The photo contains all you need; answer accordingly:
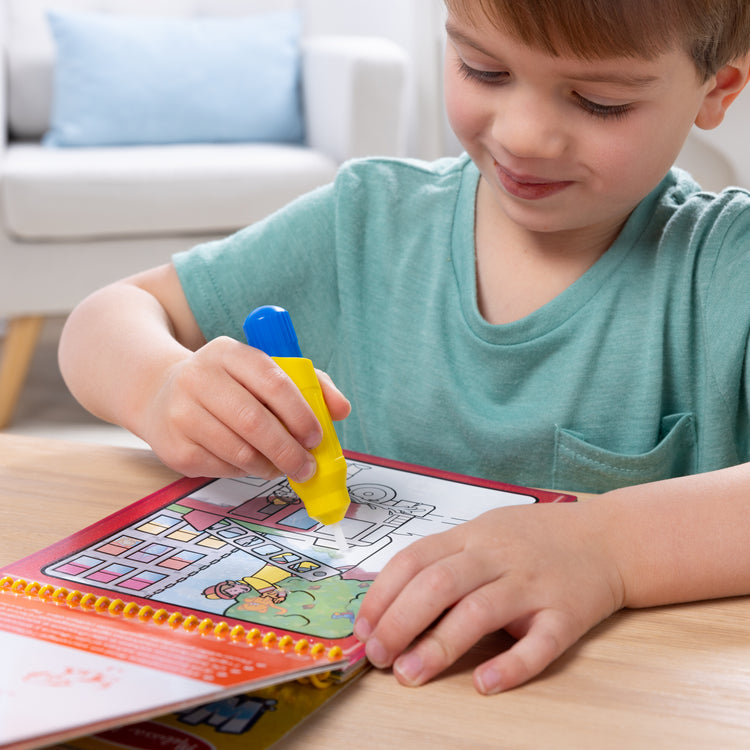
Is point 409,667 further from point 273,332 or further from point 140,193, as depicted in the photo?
point 140,193

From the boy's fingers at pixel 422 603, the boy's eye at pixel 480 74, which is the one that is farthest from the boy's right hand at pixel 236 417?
the boy's eye at pixel 480 74

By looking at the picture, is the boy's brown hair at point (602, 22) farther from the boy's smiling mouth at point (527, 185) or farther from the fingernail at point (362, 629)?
the fingernail at point (362, 629)

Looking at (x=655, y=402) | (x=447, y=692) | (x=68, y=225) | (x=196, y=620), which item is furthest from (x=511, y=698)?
(x=68, y=225)

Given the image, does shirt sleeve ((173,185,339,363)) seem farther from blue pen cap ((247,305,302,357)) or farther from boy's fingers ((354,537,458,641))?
boy's fingers ((354,537,458,641))

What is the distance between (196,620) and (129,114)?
6.11 ft

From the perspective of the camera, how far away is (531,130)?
55cm

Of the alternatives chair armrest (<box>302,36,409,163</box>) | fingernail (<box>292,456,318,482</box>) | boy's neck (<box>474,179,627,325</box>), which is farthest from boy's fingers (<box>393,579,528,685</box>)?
chair armrest (<box>302,36,409,163</box>)

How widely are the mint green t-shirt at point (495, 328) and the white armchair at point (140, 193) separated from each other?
1.04m

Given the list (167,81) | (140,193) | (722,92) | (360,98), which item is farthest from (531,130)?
(167,81)

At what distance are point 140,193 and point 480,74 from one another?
129 cm

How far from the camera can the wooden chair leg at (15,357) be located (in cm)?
181

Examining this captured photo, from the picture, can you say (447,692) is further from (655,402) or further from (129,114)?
(129,114)

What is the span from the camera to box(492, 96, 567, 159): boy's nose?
1.79ft

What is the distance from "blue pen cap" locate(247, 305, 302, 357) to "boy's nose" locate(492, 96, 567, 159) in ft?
0.57
